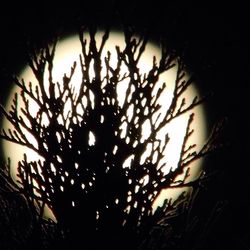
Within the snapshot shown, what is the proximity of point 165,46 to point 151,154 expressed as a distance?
3.82 ft

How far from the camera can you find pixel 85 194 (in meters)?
4.80

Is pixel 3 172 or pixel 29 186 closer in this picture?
pixel 29 186

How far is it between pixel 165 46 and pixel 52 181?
73.4 inches

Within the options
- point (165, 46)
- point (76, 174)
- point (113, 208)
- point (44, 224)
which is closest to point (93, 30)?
point (165, 46)

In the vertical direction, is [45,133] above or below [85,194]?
above

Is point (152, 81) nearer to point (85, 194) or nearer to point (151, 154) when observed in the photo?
point (151, 154)

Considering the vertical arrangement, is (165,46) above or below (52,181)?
above

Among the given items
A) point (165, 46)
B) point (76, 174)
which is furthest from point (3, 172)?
point (165, 46)

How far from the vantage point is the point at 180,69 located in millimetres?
4934

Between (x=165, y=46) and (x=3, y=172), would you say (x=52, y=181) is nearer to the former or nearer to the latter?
(x=3, y=172)

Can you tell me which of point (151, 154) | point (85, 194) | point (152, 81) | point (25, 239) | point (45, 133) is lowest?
point (25, 239)

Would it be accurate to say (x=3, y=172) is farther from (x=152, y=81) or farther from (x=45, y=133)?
Result: (x=152, y=81)

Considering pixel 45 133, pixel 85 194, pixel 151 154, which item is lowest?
pixel 85 194

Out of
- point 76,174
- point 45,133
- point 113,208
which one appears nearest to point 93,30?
point 45,133
